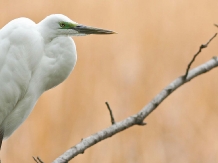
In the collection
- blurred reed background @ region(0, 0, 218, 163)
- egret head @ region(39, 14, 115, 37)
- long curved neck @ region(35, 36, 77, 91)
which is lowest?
long curved neck @ region(35, 36, 77, 91)

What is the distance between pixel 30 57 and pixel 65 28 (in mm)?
117

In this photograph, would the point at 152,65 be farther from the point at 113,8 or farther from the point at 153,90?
the point at 113,8

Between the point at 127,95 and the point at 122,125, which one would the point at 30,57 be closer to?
the point at 122,125

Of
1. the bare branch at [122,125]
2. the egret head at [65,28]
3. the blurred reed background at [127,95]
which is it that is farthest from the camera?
the blurred reed background at [127,95]

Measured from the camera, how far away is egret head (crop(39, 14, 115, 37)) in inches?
46.1

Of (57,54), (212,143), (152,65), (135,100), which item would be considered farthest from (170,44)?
(57,54)

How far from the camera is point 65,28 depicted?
118 centimetres

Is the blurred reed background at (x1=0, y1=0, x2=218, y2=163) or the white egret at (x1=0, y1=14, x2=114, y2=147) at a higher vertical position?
the blurred reed background at (x1=0, y1=0, x2=218, y2=163)

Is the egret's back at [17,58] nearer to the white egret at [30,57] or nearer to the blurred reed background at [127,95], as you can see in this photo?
the white egret at [30,57]

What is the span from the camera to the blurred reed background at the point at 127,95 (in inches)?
84.8

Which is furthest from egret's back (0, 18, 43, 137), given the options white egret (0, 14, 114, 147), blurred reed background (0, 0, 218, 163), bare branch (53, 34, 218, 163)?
blurred reed background (0, 0, 218, 163)

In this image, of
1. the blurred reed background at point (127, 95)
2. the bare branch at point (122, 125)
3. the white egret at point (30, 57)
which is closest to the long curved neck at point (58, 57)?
the white egret at point (30, 57)

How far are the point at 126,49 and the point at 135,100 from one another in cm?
24

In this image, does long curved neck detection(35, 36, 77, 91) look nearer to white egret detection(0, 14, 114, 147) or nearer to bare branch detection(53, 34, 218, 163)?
white egret detection(0, 14, 114, 147)
